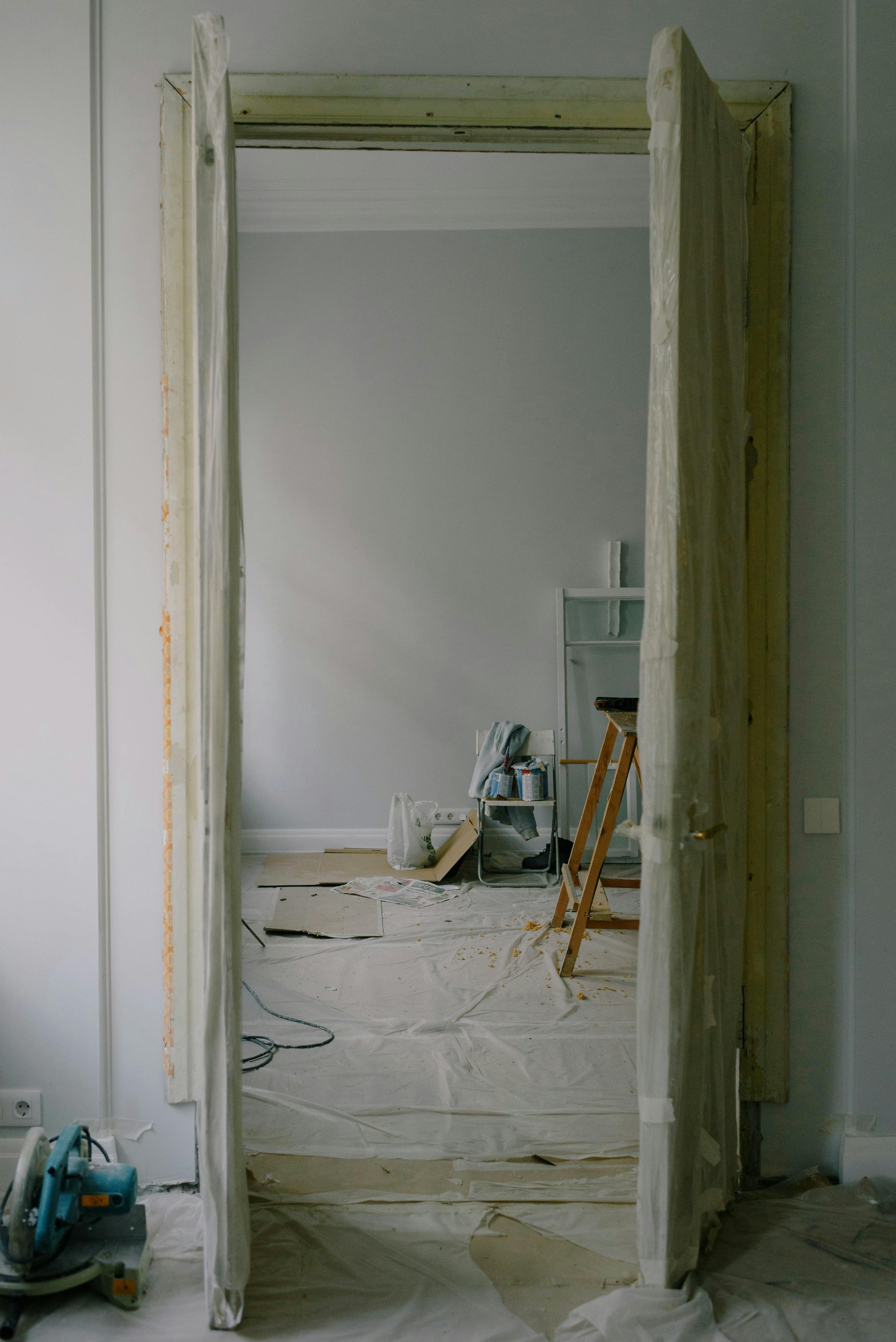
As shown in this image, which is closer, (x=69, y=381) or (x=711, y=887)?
(x=711, y=887)

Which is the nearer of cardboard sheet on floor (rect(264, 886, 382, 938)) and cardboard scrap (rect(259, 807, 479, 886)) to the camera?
cardboard sheet on floor (rect(264, 886, 382, 938))

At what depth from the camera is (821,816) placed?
1819 mm

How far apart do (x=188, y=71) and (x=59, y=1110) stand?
210 cm

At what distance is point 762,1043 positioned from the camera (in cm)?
181

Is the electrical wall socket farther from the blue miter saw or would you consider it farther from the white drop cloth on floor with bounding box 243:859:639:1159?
the white drop cloth on floor with bounding box 243:859:639:1159

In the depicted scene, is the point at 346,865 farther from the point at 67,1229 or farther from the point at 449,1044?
the point at 67,1229

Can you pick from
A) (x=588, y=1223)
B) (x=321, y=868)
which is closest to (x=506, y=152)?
(x=588, y=1223)

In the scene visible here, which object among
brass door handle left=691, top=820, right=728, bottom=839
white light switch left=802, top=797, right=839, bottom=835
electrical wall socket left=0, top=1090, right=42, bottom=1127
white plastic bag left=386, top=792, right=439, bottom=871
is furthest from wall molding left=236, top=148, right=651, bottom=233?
electrical wall socket left=0, top=1090, right=42, bottom=1127

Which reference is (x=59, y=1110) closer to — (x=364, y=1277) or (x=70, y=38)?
(x=364, y=1277)

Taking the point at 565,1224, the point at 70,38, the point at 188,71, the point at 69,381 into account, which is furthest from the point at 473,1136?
the point at 70,38

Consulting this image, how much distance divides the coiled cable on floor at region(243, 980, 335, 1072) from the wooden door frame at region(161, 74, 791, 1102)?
0.63 meters

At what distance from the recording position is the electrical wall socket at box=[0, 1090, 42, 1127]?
1772mm

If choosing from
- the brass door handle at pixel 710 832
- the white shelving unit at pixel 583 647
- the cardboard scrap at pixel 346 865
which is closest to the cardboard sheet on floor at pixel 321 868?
the cardboard scrap at pixel 346 865

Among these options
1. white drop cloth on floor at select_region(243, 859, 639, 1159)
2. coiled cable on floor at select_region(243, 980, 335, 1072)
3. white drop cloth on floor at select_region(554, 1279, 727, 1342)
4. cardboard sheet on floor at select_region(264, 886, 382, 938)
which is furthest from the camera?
cardboard sheet on floor at select_region(264, 886, 382, 938)
